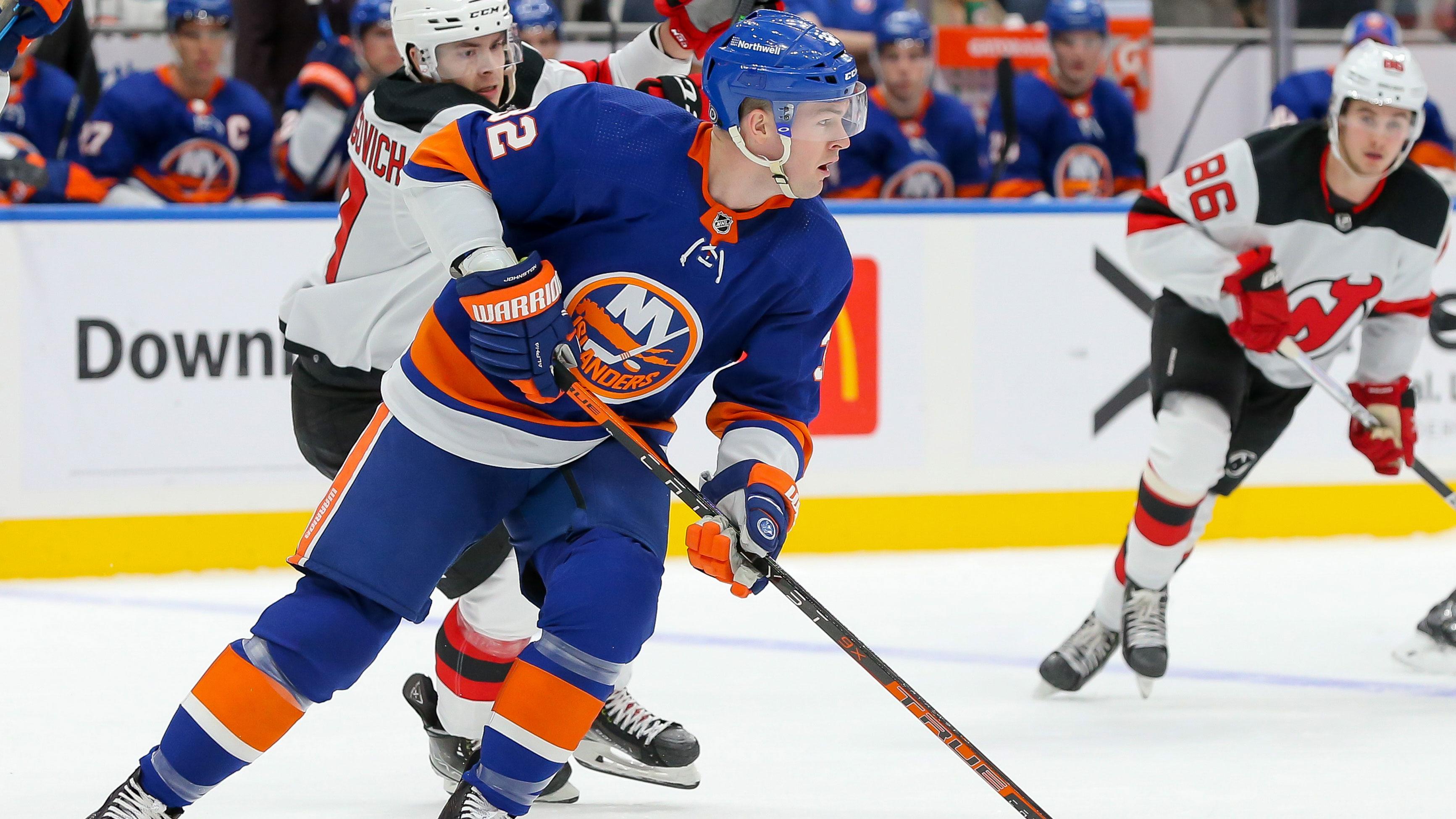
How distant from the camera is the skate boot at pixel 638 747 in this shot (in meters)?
2.83

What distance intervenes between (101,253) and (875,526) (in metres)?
2.33

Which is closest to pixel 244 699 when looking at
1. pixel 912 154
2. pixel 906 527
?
pixel 906 527

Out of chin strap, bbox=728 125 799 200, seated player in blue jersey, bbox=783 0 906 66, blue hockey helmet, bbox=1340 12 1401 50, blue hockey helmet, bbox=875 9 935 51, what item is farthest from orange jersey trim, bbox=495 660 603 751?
blue hockey helmet, bbox=1340 12 1401 50

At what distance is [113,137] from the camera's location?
5.11m

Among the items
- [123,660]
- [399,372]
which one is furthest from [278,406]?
[399,372]

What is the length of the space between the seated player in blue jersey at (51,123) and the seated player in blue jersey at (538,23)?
51.9 inches

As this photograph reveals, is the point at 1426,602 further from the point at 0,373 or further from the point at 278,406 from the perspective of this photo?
the point at 0,373

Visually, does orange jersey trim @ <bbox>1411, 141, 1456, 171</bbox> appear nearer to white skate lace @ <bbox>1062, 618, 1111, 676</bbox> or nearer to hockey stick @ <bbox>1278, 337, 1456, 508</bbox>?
hockey stick @ <bbox>1278, 337, 1456, 508</bbox>

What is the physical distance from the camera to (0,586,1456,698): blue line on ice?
3.71m

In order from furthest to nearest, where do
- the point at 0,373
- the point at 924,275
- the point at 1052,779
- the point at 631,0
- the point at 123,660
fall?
the point at 631,0, the point at 924,275, the point at 0,373, the point at 123,660, the point at 1052,779

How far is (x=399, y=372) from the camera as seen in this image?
7.58ft

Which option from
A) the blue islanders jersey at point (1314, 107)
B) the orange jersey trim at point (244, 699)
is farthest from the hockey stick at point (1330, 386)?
the blue islanders jersey at point (1314, 107)

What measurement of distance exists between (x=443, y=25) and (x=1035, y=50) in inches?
154

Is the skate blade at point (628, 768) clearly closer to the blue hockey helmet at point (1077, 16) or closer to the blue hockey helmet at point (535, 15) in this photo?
the blue hockey helmet at point (535, 15)
